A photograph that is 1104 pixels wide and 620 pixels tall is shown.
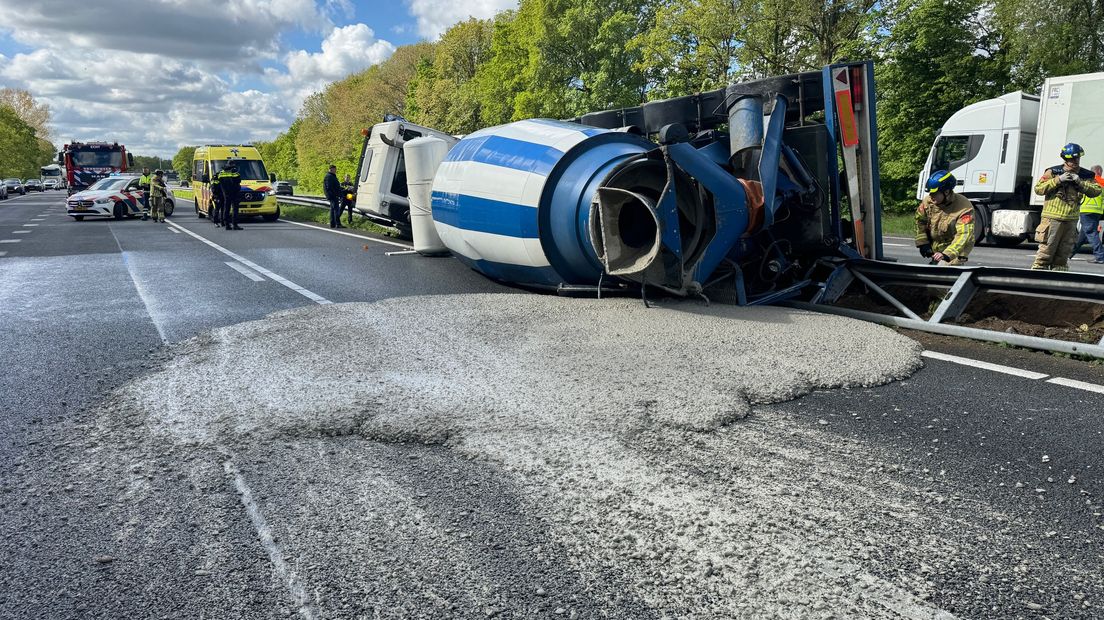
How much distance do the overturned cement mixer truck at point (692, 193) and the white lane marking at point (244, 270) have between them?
2.89 metres

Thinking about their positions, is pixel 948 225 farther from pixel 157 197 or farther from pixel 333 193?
pixel 157 197

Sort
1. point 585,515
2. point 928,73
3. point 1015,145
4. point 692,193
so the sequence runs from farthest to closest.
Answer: point 928,73
point 1015,145
point 692,193
point 585,515

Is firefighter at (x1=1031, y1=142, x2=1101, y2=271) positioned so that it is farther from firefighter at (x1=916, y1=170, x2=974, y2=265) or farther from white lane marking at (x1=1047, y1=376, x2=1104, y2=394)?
white lane marking at (x1=1047, y1=376, x2=1104, y2=394)

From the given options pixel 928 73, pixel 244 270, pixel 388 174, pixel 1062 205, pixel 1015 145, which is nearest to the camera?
pixel 1062 205

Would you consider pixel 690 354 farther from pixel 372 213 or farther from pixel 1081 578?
pixel 372 213

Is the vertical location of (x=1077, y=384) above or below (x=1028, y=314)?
below

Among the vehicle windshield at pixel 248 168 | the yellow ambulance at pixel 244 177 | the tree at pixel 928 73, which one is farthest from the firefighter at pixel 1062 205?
the vehicle windshield at pixel 248 168

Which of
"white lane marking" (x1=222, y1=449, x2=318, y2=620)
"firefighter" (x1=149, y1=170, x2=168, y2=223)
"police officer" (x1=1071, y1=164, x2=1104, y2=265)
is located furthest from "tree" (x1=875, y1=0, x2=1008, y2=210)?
"white lane marking" (x1=222, y1=449, x2=318, y2=620)

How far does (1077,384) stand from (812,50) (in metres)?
22.4

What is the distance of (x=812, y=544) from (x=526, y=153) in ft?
17.8

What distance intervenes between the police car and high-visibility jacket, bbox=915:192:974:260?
22.9m

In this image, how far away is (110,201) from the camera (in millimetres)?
22500

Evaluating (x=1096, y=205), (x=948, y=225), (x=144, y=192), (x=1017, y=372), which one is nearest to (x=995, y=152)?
(x=1096, y=205)

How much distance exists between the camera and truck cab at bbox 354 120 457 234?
12758 millimetres
